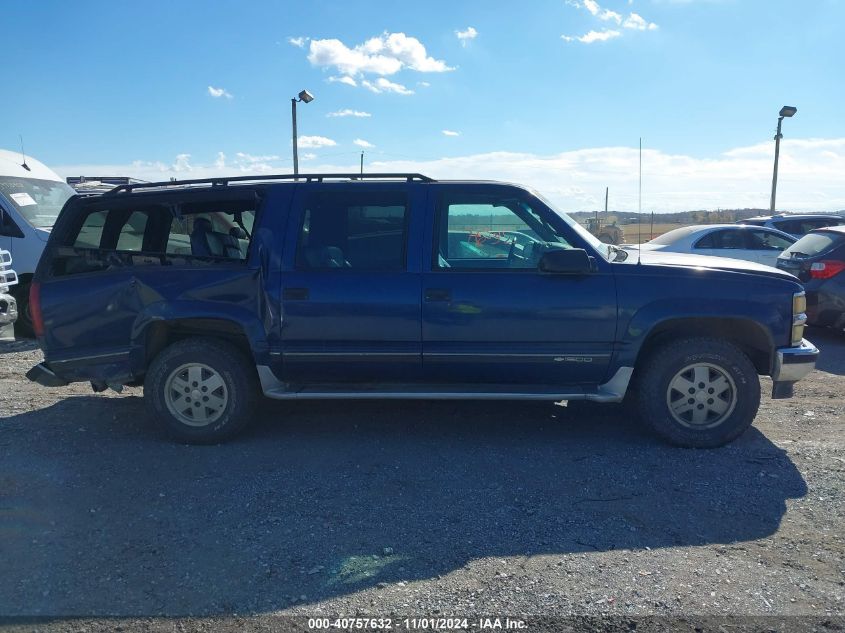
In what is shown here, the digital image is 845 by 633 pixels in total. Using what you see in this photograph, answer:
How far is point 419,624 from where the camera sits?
9.80ft

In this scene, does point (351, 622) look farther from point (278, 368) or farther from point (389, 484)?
point (278, 368)

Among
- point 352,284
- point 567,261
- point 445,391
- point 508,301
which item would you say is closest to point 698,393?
point 567,261

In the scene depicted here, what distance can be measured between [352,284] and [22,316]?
22.2 feet

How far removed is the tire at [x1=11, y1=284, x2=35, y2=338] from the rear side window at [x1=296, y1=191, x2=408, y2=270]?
6.44 metres

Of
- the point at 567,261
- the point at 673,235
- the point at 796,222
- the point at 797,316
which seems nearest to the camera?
the point at 567,261

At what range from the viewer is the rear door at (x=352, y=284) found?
4.95 meters

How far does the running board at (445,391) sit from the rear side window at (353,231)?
2.89 ft

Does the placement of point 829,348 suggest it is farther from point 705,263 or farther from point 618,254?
point 618,254

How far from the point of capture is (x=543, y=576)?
3.35 m

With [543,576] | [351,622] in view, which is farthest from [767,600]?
[351,622]

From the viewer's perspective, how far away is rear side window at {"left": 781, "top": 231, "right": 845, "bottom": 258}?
8.78 meters

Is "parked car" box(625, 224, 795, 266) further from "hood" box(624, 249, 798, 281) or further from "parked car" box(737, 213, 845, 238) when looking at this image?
"hood" box(624, 249, 798, 281)

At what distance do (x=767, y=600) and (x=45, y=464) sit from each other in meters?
4.46

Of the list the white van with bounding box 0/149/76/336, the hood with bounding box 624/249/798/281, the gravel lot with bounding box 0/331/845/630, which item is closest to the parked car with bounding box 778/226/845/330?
the gravel lot with bounding box 0/331/845/630
